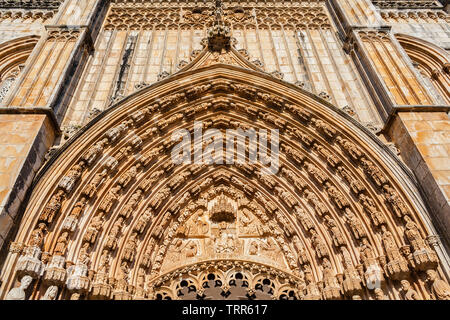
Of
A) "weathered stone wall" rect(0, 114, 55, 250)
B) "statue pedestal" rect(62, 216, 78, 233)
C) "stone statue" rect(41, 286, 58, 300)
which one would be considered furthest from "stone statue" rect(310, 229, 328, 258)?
"weathered stone wall" rect(0, 114, 55, 250)

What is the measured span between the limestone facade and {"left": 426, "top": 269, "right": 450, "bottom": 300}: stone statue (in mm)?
32

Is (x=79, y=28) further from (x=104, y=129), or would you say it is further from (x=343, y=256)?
(x=343, y=256)

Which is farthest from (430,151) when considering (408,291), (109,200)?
(109,200)

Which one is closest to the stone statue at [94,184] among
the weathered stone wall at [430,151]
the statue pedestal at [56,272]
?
the statue pedestal at [56,272]

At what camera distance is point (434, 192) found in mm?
6066

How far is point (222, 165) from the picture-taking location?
30.3ft

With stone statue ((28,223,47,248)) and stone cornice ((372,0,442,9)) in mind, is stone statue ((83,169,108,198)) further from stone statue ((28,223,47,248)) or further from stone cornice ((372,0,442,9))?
stone cornice ((372,0,442,9))

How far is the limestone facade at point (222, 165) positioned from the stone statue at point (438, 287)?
1.3 inches

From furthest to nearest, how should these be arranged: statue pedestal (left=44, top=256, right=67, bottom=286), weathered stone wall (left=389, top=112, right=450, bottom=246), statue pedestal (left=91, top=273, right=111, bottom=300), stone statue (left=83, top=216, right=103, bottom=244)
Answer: stone statue (left=83, top=216, right=103, bottom=244) → statue pedestal (left=91, top=273, right=111, bottom=300) → weathered stone wall (left=389, top=112, right=450, bottom=246) → statue pedestal (left=44, top=256, right=67, bottom=286)

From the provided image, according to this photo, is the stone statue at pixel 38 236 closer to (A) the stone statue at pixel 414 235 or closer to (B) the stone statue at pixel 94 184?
(B) the stone statue at pixel 94 184

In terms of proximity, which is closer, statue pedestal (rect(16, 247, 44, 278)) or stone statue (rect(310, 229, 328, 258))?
statue pedestal (rect(16, 247, 44, 278))

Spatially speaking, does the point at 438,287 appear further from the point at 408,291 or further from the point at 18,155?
the point at 18,155

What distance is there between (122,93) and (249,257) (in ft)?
17.6

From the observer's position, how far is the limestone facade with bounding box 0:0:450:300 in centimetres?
626
